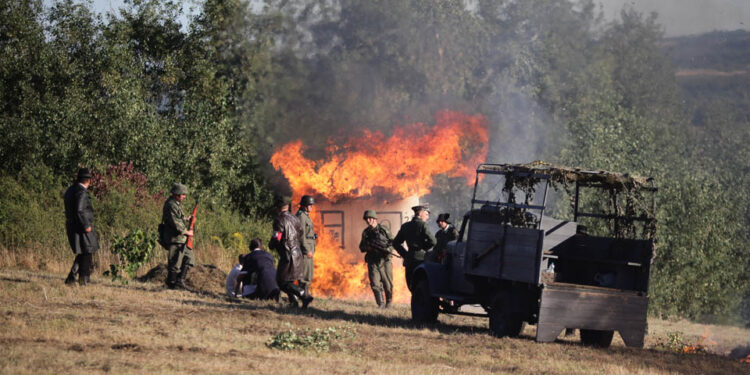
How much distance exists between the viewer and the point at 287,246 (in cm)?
1433

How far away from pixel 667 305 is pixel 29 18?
2706 cm

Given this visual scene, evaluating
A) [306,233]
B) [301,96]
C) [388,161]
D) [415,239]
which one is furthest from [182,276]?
[301,96]

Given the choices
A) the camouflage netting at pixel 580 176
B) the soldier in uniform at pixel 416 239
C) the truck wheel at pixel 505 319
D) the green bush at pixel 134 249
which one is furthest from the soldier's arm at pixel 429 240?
the green bush at pixel 134 249

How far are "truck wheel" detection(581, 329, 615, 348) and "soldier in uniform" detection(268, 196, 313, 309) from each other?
4.67 meters

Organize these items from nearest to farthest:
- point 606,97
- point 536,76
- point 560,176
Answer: point 560,176, point 536,76, point 606,97

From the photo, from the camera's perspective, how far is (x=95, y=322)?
1063 cm

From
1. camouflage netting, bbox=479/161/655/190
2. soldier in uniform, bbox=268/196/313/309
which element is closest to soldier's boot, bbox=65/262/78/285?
soldier in uniform, bbox=268/196/313/309

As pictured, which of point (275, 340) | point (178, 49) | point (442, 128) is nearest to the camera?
point (275, 340)

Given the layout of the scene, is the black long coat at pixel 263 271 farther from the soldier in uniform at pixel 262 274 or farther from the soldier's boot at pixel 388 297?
the soldier's boot at pixel 388 297

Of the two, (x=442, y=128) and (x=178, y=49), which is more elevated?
(x=178, y=49)

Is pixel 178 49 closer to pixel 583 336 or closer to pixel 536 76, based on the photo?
pixel 536 76

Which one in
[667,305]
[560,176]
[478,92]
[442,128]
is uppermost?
[478,92]

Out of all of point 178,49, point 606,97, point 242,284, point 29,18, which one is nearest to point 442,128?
point 242,284

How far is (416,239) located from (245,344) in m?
6.42
